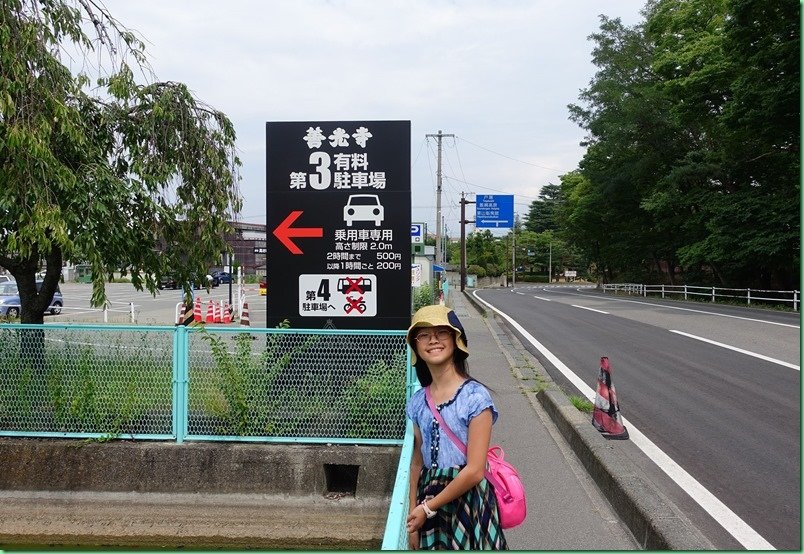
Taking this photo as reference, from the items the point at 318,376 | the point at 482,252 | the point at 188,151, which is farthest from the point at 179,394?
the point at 482,252

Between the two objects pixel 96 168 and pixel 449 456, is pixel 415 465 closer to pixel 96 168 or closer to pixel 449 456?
pixel 449 456

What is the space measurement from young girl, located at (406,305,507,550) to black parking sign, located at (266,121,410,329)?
12.3ft

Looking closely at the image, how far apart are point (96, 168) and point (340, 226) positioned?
2308 millimetres

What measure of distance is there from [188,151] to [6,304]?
65.5ft

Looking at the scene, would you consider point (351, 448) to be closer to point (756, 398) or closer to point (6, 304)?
point (756, 398)

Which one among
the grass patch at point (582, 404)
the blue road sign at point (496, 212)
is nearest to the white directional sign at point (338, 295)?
the grass patch at point (582, 404)

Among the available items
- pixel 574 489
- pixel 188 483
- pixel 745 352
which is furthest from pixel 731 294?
pixel 188 483

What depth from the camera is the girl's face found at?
9.16 feet

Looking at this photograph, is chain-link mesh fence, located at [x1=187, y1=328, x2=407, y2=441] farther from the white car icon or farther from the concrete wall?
the white car icon

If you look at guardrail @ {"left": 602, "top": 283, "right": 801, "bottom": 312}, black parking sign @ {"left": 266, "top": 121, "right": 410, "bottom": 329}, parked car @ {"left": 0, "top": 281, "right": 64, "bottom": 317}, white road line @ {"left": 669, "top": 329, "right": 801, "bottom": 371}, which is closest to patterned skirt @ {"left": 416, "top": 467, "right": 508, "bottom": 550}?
black parking sign @ {"left": 266, "top": 121, "right": 410, "bottom": 329}

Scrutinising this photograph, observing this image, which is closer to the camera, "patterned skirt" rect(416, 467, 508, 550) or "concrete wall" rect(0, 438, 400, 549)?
"patterned skirt" rect(416, 467, 508, 550)

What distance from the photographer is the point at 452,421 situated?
2.69m

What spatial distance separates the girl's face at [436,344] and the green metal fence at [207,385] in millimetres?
2772

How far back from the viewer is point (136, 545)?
17.4ft
